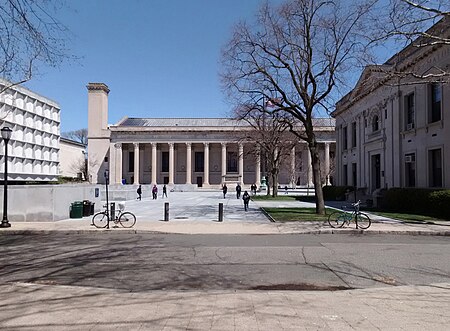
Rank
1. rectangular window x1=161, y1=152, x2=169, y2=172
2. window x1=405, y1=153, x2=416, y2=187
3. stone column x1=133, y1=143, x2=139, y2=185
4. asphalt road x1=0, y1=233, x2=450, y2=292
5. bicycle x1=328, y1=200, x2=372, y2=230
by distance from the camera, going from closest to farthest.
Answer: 1. asphalt road x1=0, y1=233, x2=450, y2=292
2. bicycle x1=328, y1=200, x2=372, y2=230
3. window x1=405, y1=153, x2=416, y2=187
4. stone column x1=133, y1=143, x2=139, y2=185
5. rectangular window x1=161, y1=152, x2=169, y2=172

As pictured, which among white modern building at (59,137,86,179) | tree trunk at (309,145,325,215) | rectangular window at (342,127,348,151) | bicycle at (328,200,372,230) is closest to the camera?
bicycle at (328,200,372,230)

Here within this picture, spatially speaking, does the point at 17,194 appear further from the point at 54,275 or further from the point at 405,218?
the point at 405,218

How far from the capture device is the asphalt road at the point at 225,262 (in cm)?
789

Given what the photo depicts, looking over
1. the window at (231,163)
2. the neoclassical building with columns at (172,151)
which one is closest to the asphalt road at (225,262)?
the neoclassical building with columns at (172,151)

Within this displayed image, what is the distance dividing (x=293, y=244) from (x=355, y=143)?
1303 inches

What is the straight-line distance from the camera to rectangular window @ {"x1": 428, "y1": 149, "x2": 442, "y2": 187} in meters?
26.0

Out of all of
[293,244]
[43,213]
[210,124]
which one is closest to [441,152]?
[293,244]

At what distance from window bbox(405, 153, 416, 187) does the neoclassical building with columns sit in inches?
2534

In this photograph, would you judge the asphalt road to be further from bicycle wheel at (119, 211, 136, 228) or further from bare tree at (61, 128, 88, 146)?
bare tree at (61, 128, 88, 146)

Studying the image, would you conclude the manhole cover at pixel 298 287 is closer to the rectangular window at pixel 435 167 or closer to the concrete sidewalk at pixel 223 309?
the concrete sidewalk at pixel 223 309

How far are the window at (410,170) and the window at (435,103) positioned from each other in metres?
3.27

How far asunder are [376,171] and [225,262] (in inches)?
1196

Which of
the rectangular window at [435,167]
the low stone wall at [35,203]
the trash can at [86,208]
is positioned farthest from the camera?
the rectangular window at [435,167]

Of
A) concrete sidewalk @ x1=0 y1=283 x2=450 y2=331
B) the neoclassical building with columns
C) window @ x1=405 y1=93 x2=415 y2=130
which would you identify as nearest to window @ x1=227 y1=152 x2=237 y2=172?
the neoclassical building with columns
